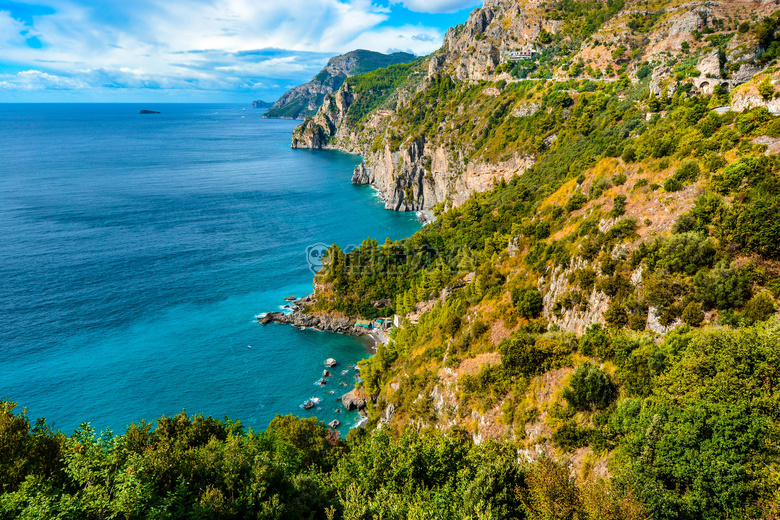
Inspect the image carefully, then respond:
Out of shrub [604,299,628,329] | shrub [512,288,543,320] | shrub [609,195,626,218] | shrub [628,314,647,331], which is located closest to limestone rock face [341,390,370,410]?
shrub [512,288,543,320]

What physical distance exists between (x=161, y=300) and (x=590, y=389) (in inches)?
3092

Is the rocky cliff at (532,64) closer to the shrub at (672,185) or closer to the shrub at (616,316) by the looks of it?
the shrub at (672,185)

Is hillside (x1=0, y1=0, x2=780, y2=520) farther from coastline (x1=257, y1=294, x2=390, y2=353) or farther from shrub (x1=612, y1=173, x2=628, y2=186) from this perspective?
coastline (x1=257, y1=294, x2=390, y2=353)

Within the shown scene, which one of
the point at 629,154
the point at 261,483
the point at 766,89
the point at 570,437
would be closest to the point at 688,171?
the point at 766,89

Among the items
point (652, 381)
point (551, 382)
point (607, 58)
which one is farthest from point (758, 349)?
point (607, 58)

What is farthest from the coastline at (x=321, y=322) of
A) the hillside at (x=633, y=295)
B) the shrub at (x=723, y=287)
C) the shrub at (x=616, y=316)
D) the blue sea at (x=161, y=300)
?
the shrub at (x=723, y=287)

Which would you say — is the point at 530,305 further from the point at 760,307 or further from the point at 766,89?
the point at 766,89

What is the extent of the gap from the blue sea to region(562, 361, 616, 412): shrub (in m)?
35.9

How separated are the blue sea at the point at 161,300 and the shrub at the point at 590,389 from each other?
35925 mm

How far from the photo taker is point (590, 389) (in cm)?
2438

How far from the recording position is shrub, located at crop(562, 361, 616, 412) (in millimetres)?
24219

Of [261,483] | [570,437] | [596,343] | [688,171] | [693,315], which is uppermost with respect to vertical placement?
[688,171]

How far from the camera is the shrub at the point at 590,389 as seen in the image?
79.5 ft

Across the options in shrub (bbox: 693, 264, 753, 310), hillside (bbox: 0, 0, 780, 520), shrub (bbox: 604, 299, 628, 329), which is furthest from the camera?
shrub (bbox: 604, 299, 628, 329)
